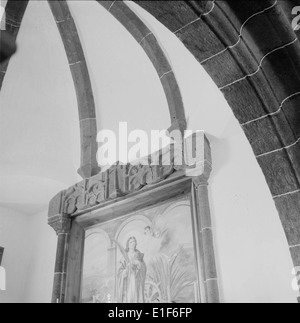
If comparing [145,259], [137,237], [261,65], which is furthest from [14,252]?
[261,65]

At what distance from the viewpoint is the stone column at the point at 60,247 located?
142 inches

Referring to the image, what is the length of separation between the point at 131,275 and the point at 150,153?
1.31 meters

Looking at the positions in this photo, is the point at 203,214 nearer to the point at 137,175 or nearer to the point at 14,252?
the point at 137,175

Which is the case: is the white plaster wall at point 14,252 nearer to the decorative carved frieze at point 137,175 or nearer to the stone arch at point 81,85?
the decorative carved frieze at point 137,175

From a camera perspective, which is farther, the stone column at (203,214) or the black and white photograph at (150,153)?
the stone column at (203,214)

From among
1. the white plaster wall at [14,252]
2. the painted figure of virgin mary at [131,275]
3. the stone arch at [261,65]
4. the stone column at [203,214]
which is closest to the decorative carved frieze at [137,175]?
the stone column at [203,214]

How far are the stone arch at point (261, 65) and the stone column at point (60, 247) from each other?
2481 millimetres

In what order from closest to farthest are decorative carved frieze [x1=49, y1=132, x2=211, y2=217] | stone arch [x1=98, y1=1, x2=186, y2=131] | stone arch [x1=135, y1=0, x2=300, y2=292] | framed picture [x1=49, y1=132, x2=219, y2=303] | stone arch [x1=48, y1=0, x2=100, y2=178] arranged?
stone arch [x1=135, y1=0, x2=300, y2=292]
framed picture [x1=49, y1=132, x2=219, y2=303]
decorative carved frieze [x1=49, y1=132, x2=211, y2=217]
stone arch [x1=98, y1=1, x2=186, y2=131]
stone arch [x1=48, y1=0, x2=100, y2=178]

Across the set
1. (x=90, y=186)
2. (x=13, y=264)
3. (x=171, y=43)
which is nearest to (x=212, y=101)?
(x=171, y=43)

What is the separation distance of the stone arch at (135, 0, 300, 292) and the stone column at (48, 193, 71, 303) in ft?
8.14

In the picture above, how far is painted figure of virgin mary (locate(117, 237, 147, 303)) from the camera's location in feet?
10.5

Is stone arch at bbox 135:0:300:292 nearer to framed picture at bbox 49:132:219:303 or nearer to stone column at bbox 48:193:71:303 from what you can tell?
framed picture at bbox 49:132:219:303

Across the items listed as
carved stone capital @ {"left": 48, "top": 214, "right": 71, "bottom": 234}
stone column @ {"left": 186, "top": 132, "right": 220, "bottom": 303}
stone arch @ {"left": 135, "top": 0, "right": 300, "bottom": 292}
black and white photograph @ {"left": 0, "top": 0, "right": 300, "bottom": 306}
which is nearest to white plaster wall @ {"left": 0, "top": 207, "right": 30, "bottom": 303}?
black and white photograph @ {"left": 0, "top": 0, "right": 300, "bottom": 306}

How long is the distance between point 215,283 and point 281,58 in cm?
168
